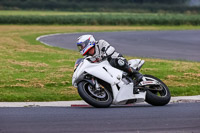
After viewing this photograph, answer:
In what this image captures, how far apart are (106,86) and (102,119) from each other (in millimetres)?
1476

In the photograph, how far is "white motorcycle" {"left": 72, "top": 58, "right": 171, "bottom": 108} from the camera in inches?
352

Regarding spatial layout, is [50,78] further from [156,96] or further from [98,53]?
[156,96]

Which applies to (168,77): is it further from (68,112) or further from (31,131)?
Result: (31,131)

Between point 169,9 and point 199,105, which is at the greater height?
point 199,105

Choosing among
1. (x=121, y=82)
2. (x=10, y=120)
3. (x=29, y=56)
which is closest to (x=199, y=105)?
(x=121, y=82)

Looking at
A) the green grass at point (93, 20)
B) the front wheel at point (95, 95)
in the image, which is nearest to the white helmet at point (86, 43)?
the front wheel at point (95, 95)

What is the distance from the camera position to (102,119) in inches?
307

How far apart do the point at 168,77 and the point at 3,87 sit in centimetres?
447

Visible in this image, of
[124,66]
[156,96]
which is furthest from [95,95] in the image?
[156,96]

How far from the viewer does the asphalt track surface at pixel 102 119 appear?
7.02 metres

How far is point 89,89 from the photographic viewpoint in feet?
29.5

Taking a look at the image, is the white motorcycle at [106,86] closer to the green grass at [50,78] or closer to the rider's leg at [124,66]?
the rider's leg at [124,66]

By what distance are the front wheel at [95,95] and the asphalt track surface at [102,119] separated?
0.13 m

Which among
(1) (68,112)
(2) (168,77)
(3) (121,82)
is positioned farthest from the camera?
(2) (168,77)
